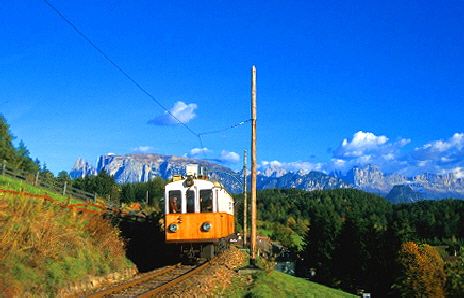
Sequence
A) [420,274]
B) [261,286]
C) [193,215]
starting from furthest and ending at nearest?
[420,274] → [193,215] → [261,286]

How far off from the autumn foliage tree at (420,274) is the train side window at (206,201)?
3352 centimetres

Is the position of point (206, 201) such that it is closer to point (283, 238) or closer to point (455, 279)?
point (455, 279)

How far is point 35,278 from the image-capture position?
1194cm

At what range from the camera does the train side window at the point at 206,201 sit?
1945cm

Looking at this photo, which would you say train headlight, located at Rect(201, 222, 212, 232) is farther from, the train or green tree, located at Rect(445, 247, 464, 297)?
green tree, located at Rect(445, 247, 464, 297)

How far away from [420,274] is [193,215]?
35.9m

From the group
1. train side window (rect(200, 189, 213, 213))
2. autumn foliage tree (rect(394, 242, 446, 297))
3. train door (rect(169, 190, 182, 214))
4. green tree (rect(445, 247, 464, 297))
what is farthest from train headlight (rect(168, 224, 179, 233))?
autumn foliage tree (rect(394, 242, 446, 297))

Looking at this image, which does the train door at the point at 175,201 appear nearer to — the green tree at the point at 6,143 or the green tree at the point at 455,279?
the green tree at the point at 455,279

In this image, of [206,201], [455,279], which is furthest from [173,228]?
[455,279]

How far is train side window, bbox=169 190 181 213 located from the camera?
19.6m

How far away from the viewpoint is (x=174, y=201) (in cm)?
1972

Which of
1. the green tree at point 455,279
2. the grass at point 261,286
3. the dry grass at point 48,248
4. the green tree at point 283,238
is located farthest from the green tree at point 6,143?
the green tree at point 283,238

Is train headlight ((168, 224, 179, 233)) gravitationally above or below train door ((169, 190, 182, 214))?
below

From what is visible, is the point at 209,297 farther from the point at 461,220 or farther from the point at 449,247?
the point at 461,220
